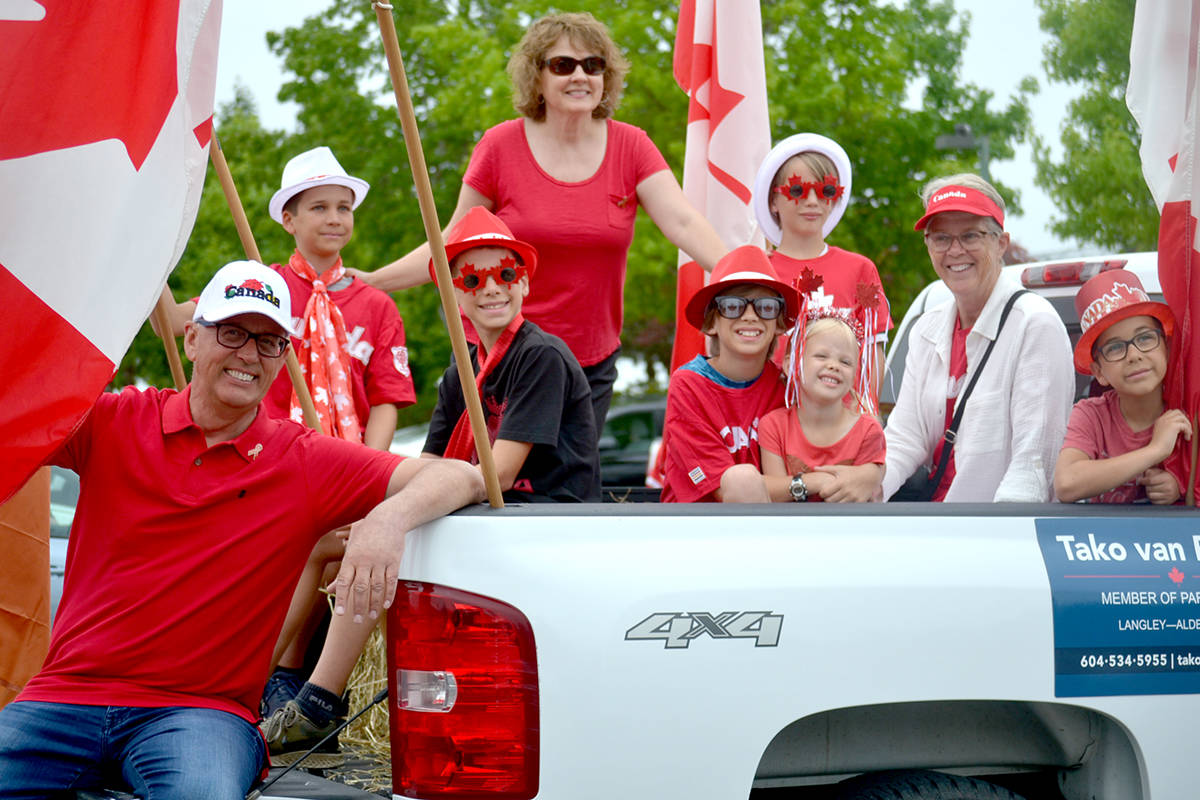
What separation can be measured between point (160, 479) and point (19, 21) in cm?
105

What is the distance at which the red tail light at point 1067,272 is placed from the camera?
15.9 feet

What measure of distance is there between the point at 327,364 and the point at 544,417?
1.25 meters

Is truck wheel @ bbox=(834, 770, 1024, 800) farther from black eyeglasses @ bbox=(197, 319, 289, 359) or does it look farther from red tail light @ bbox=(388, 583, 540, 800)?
black eyeglasses @ bbox=(197, 319, 289, 359)

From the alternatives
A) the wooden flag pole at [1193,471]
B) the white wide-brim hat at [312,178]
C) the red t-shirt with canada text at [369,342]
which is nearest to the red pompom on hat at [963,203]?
the wooden flag pole at [1193,471]

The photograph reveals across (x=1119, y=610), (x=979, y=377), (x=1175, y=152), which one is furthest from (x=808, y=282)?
(x=1119, y=610)

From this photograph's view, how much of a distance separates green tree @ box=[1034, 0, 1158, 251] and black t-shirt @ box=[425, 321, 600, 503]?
18.6m

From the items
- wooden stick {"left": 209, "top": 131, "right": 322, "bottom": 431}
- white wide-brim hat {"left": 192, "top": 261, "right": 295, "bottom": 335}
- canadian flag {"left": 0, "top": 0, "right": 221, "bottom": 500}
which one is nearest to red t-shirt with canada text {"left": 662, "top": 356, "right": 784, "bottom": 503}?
wooden stick {"left": 209, "top": 131, "right": 322, "bottom": 431}

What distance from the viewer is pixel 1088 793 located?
118 inches

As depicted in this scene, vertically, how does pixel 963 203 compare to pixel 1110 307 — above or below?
above

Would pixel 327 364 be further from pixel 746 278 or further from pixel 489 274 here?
pixel 746 278

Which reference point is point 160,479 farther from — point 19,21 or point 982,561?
point 982,561

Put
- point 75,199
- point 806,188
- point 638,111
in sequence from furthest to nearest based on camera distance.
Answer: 1. point 638,111
2. point 806,188
3. point 75,199

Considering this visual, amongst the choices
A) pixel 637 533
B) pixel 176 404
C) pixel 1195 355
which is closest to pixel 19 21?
pixel 176 404

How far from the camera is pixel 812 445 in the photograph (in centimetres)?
377
